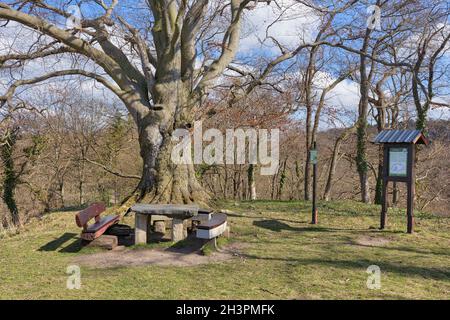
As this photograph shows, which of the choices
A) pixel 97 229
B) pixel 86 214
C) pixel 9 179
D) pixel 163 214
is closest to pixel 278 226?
pixel 163 214

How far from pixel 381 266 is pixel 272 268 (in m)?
1.56

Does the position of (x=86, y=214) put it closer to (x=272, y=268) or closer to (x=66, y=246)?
(x=66, y=246)

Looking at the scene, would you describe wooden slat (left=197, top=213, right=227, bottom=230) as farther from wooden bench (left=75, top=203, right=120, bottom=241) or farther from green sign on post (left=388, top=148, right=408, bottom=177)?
green sign on post (left=388, top=148, right=408, bottom=177)

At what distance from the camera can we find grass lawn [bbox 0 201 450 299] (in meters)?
4.14

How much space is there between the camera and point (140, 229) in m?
6.27

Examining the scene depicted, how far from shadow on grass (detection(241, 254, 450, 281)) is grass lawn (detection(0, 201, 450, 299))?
0.01 meters

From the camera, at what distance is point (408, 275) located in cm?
488

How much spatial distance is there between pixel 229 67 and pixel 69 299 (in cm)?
848

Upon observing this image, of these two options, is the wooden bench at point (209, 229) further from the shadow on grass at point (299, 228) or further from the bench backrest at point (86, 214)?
the shadow on grass at point (299, 228)

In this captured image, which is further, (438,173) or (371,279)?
(438,173)

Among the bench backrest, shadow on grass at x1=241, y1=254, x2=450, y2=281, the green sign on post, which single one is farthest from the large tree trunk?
the green sign on post
